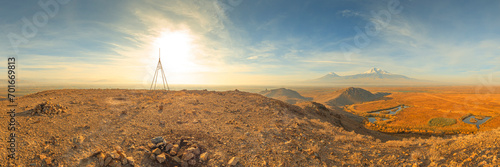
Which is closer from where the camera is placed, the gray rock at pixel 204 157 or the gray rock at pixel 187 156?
the gray rock at pixel 187 156

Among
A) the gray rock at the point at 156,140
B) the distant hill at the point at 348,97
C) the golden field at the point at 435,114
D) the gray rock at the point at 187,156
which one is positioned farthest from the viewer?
the distant hill at the point at 348,97

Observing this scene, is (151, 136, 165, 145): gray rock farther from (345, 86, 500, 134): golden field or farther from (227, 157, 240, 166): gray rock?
(345, 86, 500, 134): golden field

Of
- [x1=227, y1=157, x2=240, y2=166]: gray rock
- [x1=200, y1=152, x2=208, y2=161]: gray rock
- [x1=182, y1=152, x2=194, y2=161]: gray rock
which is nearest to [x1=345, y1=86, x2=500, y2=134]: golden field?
[x1=227, y1=157, x2=240, y2=166]: gray rock

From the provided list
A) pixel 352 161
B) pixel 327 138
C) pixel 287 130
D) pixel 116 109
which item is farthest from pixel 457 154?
pixel 116 109

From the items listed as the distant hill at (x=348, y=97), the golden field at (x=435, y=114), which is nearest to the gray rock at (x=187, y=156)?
the golden field at (x=435, y=114)

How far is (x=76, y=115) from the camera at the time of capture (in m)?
10.9

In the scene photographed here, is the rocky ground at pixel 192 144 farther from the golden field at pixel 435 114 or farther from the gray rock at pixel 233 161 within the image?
the golden field at pixel 435 114

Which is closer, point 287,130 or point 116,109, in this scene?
point 287,130

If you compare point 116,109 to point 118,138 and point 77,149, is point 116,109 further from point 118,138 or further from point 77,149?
point 77,149

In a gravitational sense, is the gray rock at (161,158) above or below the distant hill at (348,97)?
above

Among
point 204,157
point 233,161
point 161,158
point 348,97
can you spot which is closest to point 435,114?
point 348,97

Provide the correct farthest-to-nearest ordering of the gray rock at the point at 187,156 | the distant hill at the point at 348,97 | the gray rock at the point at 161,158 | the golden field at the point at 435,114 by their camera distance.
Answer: the distant hill at the point at 348,97
the golden field at the point at 435,114
the gray rock at the point at 187,156
the gray rock at the point at 161,158

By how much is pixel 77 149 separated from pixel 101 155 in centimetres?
Result: 132

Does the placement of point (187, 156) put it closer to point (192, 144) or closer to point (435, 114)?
point (192, 144)
